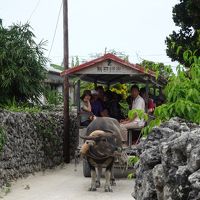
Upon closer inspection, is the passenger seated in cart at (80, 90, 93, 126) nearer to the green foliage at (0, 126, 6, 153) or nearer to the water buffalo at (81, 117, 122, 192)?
the water buffalo at (81, 117, 122, 192)

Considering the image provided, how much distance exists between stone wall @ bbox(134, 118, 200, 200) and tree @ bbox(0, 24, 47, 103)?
10.7 m

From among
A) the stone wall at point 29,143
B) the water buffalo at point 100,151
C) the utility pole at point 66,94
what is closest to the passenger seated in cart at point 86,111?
the stone wall at point 29,143

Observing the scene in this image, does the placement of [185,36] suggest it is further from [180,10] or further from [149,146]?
[149,146]

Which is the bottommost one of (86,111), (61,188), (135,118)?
(61,188)

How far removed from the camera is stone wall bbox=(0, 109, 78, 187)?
33.1 ft

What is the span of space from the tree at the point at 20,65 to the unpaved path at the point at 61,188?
3.08 metres

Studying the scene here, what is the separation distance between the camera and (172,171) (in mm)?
2953

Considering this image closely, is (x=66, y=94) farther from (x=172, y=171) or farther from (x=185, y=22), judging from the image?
(x=172, y=171)

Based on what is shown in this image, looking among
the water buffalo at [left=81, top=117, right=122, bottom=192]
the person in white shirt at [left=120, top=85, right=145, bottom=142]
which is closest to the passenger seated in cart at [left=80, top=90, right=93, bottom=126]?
the person in white shirt at [left=120, top=85, right=145, bottom=142]

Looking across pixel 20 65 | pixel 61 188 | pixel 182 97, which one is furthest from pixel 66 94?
pixel 182 97

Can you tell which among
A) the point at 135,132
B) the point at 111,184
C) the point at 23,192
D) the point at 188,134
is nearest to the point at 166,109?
the point at 188,134

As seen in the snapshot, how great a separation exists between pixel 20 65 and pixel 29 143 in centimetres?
356

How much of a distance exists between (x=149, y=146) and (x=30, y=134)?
26.0 ft

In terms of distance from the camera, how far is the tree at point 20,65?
1396 cm
